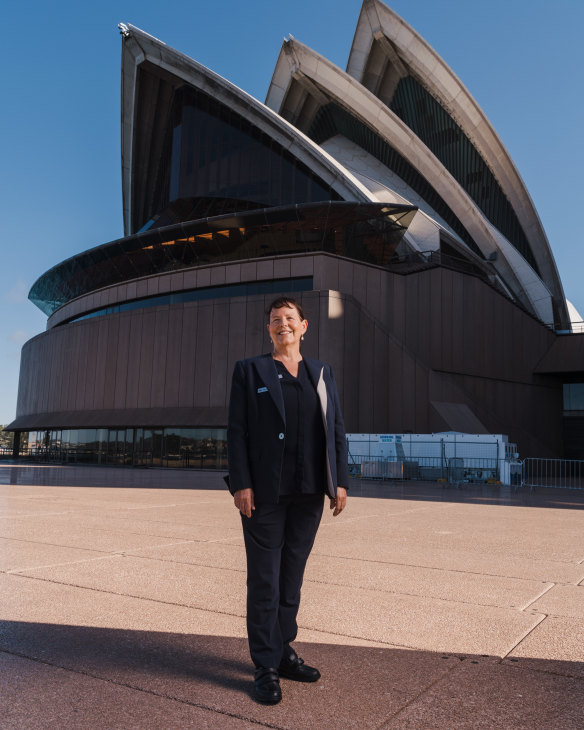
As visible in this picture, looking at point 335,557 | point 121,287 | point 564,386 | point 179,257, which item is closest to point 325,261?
point 179,257

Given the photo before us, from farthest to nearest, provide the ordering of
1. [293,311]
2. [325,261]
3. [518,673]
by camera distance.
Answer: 1. [325,261]
2. [293,311]
3. [518,673]

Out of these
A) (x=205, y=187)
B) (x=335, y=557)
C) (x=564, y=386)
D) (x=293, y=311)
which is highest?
(x=205, y=187)

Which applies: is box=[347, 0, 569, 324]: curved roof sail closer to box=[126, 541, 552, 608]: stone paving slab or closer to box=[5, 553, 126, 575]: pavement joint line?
box=[126, 541, 552, 608]: stone paving slab

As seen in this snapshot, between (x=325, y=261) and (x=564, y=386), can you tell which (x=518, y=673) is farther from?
(x=564, y=386)

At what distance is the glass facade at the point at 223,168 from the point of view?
1486 inches

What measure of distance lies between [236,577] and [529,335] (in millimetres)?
36064

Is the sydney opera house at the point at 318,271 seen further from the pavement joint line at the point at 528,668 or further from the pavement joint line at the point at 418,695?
the pavement joint line at the point at 418,695

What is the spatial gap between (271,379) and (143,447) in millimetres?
31054

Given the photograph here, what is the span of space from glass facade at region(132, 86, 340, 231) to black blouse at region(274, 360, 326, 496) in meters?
35.1

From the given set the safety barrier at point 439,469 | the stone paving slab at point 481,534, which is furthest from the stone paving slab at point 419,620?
the safety barrier at point 439,469

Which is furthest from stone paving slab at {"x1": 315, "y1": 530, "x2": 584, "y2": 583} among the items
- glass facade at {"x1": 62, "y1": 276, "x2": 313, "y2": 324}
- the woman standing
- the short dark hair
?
glass facade at {"x1": 62, "y1": 276, "x2": 313, "y2": 324}

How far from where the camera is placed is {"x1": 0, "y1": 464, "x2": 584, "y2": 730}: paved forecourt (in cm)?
266

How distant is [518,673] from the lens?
309cm

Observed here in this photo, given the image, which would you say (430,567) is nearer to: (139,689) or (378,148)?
(139,689)
